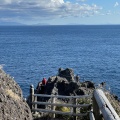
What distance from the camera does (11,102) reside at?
30.7 feet

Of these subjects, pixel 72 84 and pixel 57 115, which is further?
pixel 72 84

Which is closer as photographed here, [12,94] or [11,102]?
[11,102]

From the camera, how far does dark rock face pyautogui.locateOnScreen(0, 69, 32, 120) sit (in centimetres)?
896

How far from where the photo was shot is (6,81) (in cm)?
1003

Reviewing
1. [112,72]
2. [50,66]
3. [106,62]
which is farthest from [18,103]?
[106,62]

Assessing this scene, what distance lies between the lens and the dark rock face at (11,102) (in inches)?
353

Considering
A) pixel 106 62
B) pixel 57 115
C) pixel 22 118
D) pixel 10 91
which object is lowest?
pixel 106 62

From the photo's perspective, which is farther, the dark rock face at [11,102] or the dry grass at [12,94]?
the dry grass at [12,94]

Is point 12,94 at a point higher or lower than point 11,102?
higher

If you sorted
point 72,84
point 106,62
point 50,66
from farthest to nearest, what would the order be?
1. point 106,62
2. point 50,66
3. point 72,84

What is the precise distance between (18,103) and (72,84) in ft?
62.8

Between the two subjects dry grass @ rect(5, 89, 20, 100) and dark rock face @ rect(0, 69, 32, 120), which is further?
dry grass @ rect(5, 89, 20, 100)

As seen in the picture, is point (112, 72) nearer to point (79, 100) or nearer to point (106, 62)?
point (106, 62)

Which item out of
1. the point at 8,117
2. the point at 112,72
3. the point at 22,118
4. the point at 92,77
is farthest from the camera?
the point at 112,72
